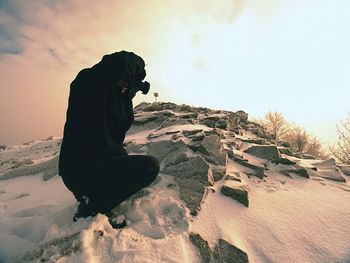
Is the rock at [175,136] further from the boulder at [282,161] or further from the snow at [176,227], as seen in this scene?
the boulder at [282,161]

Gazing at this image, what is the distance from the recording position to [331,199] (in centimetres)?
411

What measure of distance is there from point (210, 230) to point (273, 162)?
3117 millimetres

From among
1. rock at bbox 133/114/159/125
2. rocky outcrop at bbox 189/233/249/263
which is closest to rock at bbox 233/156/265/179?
rocky outcrop at bbox 189/233/249/263

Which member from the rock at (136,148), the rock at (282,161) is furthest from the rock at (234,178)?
the rock at (136,148)

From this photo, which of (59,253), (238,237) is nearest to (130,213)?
(59,253)

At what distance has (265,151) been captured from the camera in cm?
600

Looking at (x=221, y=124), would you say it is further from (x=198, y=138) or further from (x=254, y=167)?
(x=254, y=167)

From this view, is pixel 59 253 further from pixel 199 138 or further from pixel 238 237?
pixel 199 138

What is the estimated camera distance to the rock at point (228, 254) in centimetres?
264

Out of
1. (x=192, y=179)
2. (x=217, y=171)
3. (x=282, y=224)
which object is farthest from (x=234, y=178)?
(x=282, y=224)

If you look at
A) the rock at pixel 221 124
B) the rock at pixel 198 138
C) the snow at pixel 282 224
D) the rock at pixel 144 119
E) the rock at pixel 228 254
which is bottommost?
the rock at pixel 228 254

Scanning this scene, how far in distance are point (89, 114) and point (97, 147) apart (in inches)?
13.9

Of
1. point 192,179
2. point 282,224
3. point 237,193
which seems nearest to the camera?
point 282,224

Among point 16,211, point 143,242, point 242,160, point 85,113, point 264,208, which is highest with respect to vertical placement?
point 85,113
